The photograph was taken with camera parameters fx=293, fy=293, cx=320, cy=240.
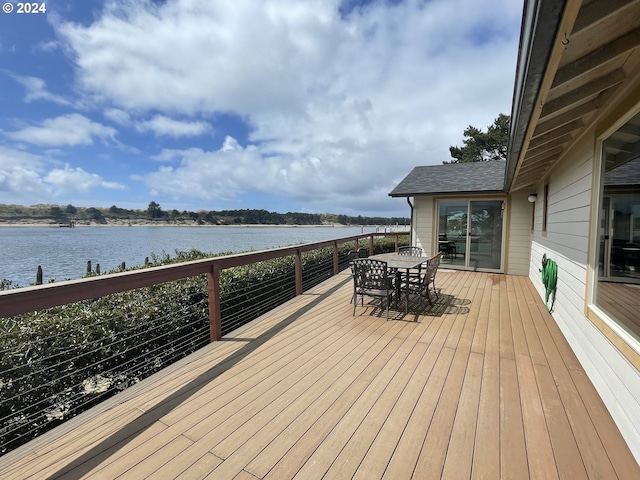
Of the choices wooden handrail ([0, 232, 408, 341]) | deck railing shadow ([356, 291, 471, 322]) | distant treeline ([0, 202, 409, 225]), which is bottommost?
deck railing shadow ([356, 291, 471, 322])

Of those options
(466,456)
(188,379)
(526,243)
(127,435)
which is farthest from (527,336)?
(526,243)

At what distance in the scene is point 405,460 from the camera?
152 centimetres

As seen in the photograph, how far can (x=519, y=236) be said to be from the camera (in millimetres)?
7098

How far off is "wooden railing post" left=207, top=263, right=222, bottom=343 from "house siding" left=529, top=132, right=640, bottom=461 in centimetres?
312

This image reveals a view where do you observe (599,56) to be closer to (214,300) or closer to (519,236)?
(214,300)

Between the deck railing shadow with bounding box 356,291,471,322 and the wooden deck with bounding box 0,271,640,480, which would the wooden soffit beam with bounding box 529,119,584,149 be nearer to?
the wooden deck with bounding box 0,271,640,480

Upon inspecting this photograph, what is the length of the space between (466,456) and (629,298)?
5.57 feet

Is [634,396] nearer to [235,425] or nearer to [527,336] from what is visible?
[527,336]

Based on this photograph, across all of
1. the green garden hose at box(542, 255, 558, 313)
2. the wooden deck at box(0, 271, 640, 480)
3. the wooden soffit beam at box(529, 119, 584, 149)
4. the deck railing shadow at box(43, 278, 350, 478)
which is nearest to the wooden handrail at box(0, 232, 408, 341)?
the deck railing shadow at box(43, 278, 350, 478)

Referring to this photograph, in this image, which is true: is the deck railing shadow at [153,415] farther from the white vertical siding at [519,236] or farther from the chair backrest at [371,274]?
the white vertical siding at [519,236]

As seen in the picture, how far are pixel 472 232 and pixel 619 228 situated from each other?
5.35 m

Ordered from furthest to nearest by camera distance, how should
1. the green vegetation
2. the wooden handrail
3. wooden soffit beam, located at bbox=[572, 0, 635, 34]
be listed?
the green vegetation < the wooden handrail < wooden soffit beam, located at bbox=[572, 0, 635, 34]

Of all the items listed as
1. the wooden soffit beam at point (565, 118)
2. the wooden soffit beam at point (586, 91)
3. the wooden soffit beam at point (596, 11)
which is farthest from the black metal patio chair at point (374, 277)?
the wooden soffit beam at point (596, 11)

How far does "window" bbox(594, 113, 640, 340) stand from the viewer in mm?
2082
